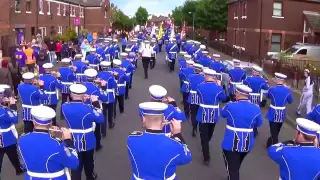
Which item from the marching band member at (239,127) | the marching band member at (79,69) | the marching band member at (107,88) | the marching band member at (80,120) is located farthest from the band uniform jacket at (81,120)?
the marching band member at (79,69)

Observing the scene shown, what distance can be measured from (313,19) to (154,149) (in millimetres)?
32331

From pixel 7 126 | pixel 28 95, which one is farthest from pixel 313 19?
pixel 7 126

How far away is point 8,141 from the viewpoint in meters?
7.63

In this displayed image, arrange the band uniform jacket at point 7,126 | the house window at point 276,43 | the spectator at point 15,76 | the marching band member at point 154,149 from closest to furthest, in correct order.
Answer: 1. the marching band member at point 154,149
2. the band uniform jacket at point 7,126
3. the spectator at point 15,76
4. the house window at point 276,43

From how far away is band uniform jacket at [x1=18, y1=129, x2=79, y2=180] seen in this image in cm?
493

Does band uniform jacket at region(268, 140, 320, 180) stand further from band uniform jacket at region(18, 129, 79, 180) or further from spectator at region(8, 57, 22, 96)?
spectator at region(8, 57, 22, 96)

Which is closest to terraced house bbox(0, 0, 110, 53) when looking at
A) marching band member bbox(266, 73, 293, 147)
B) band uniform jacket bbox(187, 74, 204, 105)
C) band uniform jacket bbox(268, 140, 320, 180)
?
band uniform jacket bbox(187, 74, 204, 105)

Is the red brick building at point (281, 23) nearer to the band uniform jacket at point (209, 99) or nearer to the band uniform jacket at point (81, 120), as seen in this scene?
the band uniform jacket at point (209, 99)

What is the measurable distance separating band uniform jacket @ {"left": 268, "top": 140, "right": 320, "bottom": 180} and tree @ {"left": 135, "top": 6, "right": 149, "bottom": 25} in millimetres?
126037

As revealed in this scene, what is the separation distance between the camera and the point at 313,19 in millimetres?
33875

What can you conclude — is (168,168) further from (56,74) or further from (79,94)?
(56,74)

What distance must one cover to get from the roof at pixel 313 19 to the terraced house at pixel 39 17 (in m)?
21.7

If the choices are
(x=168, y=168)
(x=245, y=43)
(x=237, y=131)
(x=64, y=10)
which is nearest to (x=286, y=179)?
(x=168, y=168)

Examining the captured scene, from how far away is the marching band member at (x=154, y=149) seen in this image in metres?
4.54
